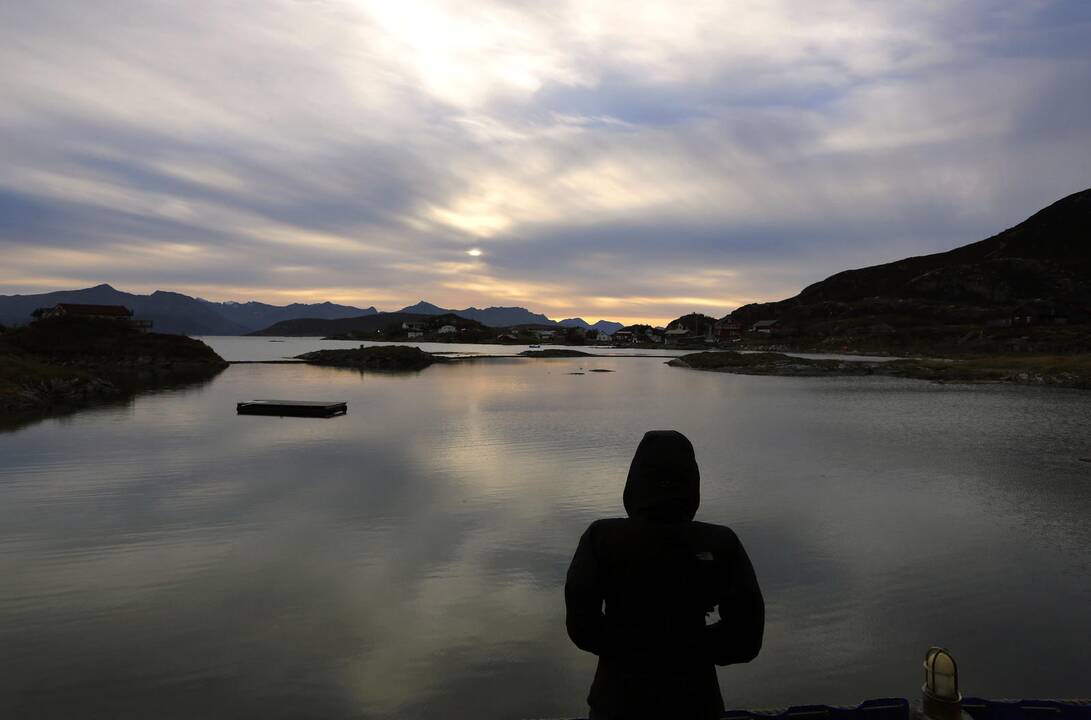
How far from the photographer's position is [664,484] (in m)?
3.61

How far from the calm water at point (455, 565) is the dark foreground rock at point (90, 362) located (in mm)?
26056

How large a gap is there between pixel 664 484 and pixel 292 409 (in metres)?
53.1

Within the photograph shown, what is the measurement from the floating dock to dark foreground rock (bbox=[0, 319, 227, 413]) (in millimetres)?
18500

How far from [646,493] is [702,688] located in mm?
1293

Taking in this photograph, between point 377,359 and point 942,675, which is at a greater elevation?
point 942,675

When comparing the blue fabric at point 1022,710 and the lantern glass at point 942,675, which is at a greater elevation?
the lantern glass at point 942,675

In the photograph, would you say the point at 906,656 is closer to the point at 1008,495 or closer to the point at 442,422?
the point at 1008,495

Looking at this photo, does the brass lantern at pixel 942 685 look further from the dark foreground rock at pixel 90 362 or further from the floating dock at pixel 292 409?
the dark foreground rock at pixel 90 362

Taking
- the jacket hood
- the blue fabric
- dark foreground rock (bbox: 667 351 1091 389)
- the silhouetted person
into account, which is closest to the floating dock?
the blue fabric

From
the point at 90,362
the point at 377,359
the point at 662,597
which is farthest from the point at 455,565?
the point at 377,359

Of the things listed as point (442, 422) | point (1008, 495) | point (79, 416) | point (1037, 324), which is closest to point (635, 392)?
point (442, 422)

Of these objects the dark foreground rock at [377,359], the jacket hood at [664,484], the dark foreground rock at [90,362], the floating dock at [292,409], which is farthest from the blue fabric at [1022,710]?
the dark foreground rock at [377,359]

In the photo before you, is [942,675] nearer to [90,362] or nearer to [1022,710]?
[1022,710]

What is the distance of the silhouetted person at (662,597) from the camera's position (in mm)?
3555
